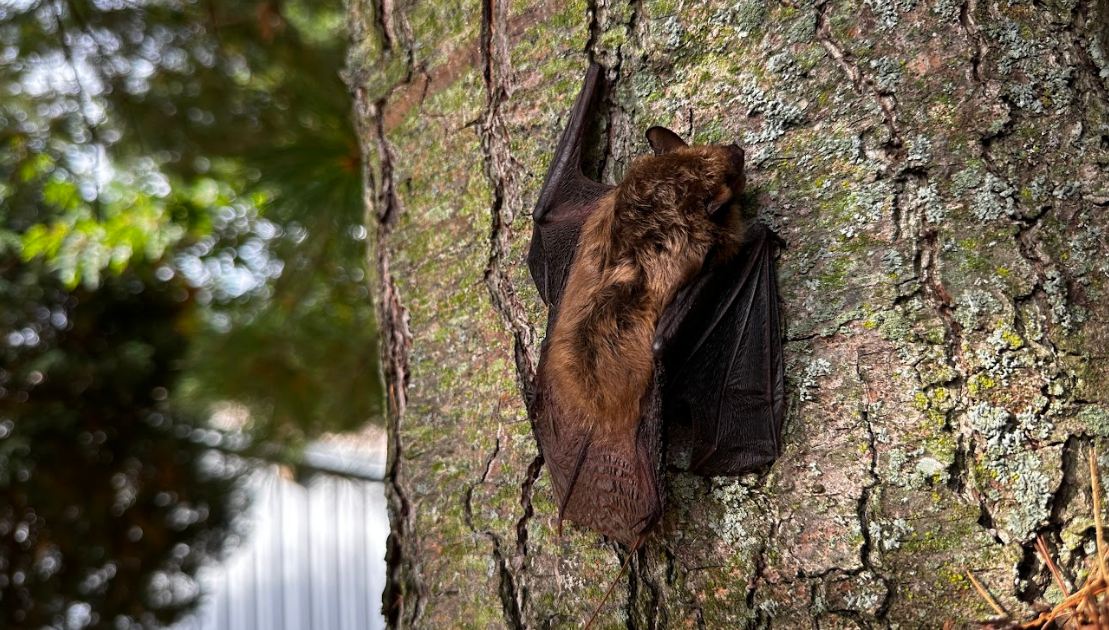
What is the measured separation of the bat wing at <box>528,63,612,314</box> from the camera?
190cm

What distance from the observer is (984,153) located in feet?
4.94

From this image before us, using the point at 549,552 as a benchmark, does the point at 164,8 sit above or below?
above

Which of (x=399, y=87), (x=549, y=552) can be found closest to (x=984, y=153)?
(x=549, y=552)

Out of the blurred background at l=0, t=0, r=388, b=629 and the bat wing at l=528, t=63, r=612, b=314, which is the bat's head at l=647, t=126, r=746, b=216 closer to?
the bat wing at l=528, t=63, r=612, b=314

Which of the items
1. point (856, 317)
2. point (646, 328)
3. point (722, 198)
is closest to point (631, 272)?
point (646, 328)

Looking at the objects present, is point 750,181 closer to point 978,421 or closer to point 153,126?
point 978,421

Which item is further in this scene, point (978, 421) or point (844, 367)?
point (844, 367)

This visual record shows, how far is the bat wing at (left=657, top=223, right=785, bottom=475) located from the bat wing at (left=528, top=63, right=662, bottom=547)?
Result: 119 millimetres

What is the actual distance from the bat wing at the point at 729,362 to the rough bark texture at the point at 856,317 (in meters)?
0.04

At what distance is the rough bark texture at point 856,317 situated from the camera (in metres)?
1.41

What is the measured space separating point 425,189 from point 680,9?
32.7 inches

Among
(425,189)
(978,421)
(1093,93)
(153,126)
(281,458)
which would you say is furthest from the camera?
(281,458)

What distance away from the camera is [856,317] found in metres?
1.52

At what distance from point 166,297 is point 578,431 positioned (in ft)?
18.6
